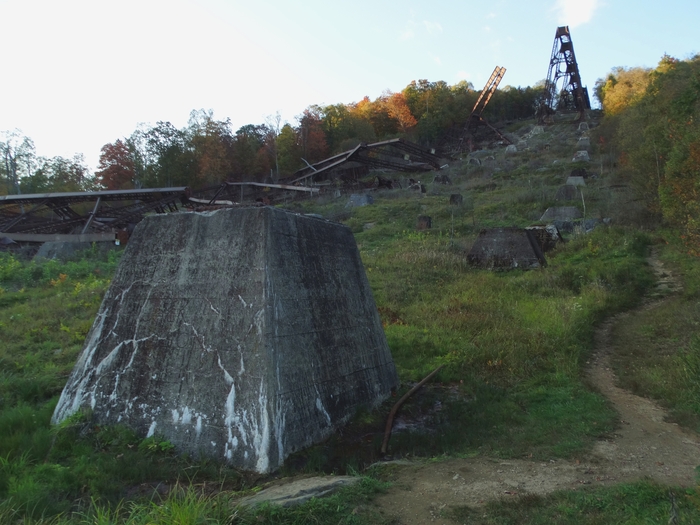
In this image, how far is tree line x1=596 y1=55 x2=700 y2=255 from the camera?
10453 mm

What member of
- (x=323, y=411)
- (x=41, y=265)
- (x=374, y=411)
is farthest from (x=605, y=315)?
(x=41, y=265)

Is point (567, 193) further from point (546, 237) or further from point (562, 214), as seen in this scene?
point (546, 237)

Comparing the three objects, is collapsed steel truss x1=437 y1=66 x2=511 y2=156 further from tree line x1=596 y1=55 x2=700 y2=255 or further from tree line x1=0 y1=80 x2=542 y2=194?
tree line x1=596 y1=55 x2=700 y2=255

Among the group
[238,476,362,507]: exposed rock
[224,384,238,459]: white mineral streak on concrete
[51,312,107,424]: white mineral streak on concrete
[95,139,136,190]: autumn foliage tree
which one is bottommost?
[238,476,362,507]: exposed rock

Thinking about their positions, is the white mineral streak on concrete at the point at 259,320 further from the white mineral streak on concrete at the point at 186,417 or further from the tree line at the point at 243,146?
the tree line at the point at 243,146

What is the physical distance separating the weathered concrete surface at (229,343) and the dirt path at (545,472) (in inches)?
45.4

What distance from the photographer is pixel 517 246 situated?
1362 cm

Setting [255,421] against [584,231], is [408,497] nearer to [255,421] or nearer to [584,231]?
[255,421]

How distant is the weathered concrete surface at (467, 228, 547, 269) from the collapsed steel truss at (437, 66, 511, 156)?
37.0 metres

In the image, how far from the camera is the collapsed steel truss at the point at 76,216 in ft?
58.1

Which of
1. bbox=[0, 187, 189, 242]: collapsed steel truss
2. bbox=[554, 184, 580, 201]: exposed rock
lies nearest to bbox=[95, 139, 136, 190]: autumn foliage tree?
bbox=[0, 187, 189, 242]: collapsed steel truss

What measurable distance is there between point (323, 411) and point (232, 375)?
96 centimetres

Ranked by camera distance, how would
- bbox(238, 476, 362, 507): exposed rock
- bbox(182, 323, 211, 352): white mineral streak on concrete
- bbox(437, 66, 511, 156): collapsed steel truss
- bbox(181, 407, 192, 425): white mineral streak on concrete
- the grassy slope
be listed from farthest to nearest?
bbox(437, 66, 511, 156): collapsed steel truss → bbox(182, 323, 211, 352): white mineral streak on concrete → bbox(181, 407, 192, 425): white mineral streak on concrete → the grassy slope → bbox(238, 476, 362, 507): exposed rock

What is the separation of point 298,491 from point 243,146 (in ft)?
129
